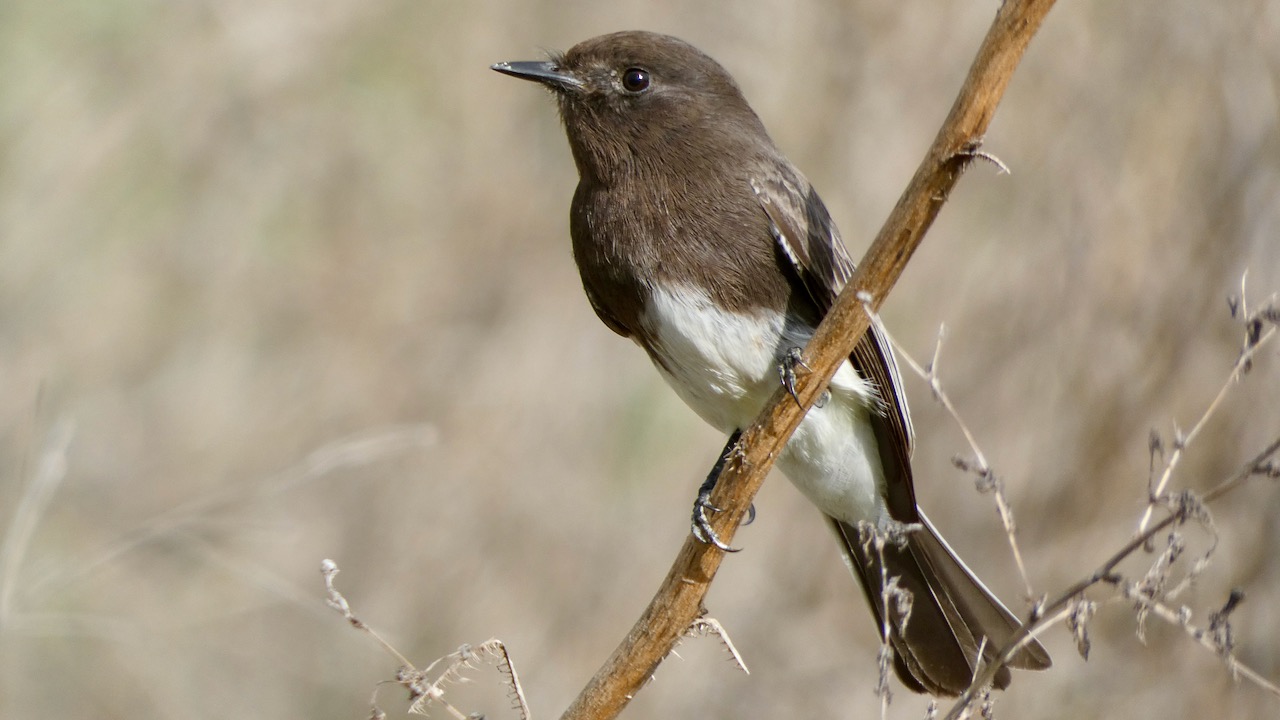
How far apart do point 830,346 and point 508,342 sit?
3699 millimetres

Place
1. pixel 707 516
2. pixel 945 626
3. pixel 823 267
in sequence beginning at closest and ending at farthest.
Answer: pixel 707 516 < pixel 823 267 < pixel 945 626

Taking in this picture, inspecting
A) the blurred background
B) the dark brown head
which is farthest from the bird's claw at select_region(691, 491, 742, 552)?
the blurred background

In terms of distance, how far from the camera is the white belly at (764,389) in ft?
11.4

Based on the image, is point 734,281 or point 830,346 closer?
point 830,346

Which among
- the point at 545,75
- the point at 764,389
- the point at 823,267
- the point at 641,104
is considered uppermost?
the point at 545,75

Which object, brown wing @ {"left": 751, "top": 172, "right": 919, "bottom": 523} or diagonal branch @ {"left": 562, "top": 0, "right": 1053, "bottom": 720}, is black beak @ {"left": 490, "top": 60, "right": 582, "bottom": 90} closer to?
brown wing @ {"left": 751, "top": 172, "right": 919, "bottom": 523}

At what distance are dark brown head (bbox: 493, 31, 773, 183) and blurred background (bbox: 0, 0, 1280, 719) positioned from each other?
4.93 feet

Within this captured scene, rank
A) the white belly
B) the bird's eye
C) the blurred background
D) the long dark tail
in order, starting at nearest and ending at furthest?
the white belly < the long dark tail < the bird's eye < the blurred background

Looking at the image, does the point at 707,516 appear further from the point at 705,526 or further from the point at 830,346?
the point at 830,346

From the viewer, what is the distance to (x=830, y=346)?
8.38 ft

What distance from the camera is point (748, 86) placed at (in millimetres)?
5809

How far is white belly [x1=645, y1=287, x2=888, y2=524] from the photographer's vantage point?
3.47 m

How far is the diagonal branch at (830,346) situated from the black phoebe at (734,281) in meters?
0.59

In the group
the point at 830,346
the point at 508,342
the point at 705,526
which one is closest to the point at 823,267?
the point at 705,526
